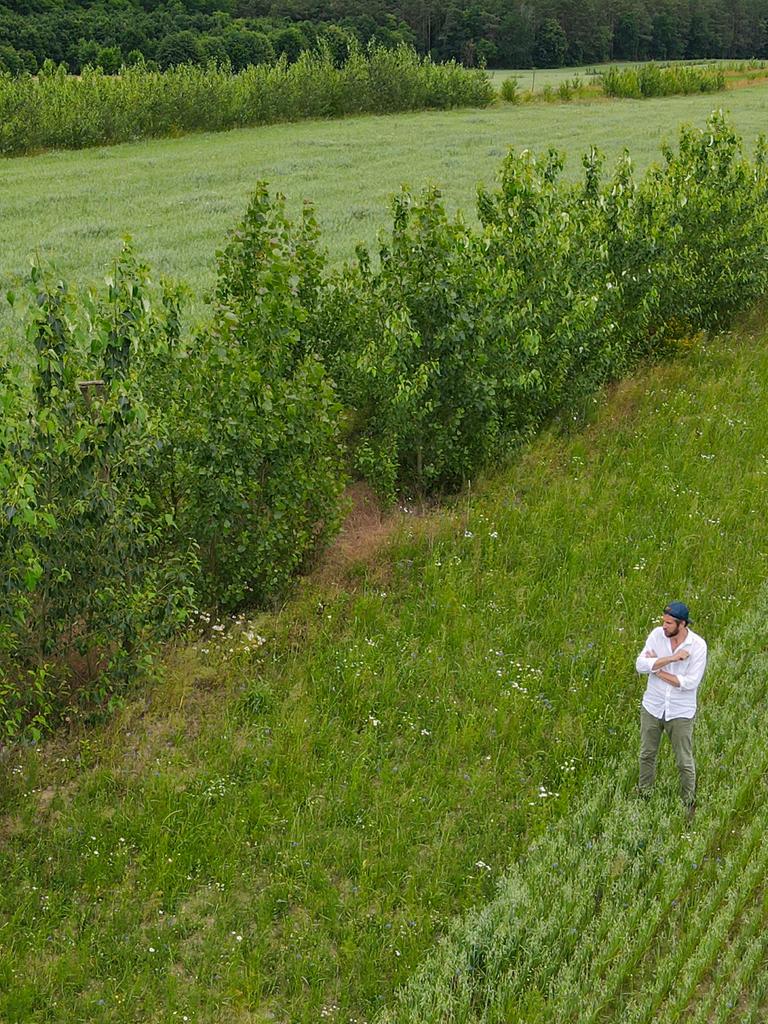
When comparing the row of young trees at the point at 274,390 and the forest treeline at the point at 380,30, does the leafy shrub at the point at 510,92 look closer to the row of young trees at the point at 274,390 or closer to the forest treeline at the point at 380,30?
the forest treeline at the point at 380,30

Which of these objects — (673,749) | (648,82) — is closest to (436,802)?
(673,749)

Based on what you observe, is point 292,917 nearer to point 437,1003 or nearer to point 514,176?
point 437,1003

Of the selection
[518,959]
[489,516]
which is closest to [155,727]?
[518,959]

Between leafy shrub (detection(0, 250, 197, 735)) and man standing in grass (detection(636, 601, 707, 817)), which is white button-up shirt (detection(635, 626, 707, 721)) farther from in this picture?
leafy shrub (detection(0, 250, 197, 735))

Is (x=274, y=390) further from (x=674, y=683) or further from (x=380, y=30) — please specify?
(x=380, y=30)

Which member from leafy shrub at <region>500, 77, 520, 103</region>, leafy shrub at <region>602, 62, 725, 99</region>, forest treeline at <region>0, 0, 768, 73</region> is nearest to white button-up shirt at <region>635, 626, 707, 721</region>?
forest treeline at <region>0, 0, 768, 73</region>

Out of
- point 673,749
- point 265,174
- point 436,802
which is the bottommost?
point 436,802
